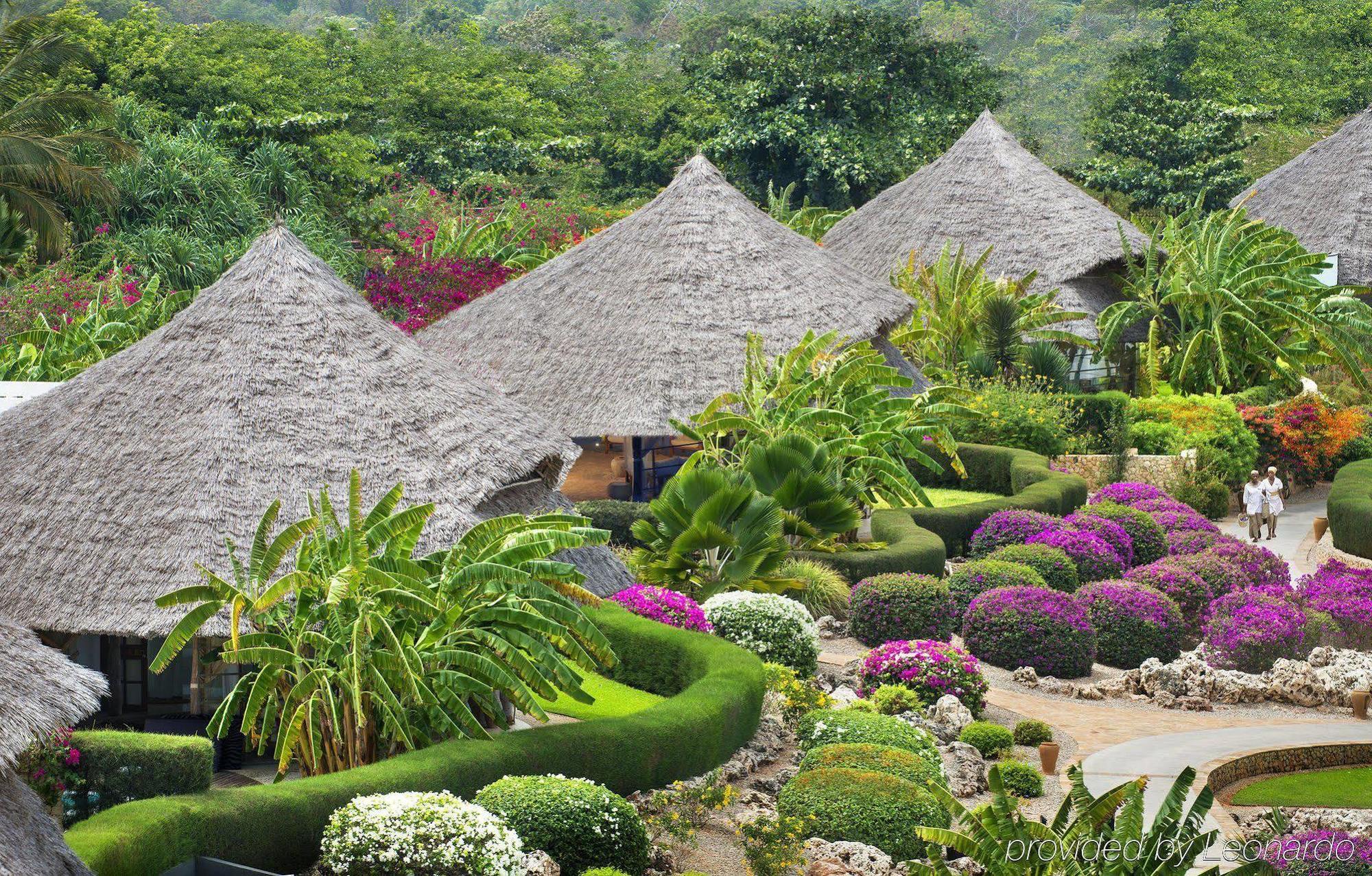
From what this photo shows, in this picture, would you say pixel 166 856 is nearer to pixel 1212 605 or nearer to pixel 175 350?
pixel 175 350

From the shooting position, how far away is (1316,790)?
1603cm

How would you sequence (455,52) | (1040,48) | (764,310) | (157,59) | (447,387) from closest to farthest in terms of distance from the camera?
(447,387)
(764,310)
(157,59)
(455,52)
(1040,48)

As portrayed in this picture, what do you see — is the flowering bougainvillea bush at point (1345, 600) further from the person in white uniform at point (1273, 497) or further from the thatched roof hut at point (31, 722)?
the thatched roof hut at point (31, 722)

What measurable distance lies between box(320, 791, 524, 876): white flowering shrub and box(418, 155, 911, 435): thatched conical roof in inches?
587

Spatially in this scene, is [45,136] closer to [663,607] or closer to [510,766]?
[663,607]

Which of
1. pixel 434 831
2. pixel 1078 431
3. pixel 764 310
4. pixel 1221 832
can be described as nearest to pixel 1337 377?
pixel 1078 431

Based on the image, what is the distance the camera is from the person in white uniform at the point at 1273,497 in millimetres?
29391

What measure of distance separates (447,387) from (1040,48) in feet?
253

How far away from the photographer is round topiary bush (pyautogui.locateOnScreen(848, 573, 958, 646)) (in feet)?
69.9

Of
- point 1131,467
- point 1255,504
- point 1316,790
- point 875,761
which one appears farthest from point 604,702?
point 1131,467

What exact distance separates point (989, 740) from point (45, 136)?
25040 mm

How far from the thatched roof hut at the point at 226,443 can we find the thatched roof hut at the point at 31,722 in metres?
4.11

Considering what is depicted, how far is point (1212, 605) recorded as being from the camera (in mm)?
22062

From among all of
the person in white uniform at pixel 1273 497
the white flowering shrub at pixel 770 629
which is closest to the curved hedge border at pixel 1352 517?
the person in white uniform at pixel 1273 497
